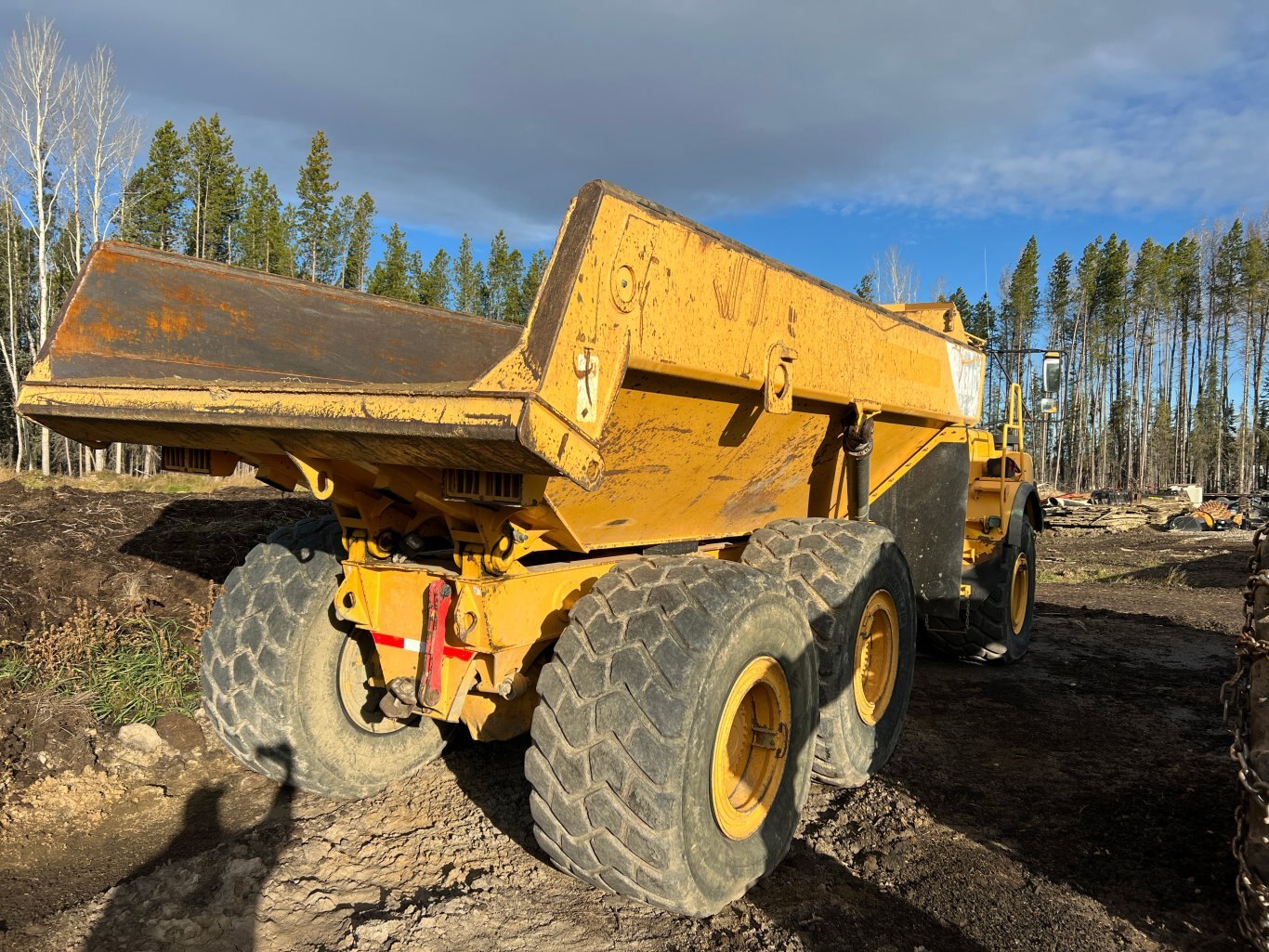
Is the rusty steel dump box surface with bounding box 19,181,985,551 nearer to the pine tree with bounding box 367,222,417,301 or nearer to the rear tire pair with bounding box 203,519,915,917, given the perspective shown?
the rear tire pair with bounding box 203,519,915,917

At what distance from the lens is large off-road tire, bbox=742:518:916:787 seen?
11.4ft

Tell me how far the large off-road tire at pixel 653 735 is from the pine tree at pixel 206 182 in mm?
40626

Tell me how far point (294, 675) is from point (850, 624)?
2.31 m

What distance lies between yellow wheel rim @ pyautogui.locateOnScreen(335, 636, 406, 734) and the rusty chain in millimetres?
3038

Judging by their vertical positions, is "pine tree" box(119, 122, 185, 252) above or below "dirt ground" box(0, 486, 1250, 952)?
above

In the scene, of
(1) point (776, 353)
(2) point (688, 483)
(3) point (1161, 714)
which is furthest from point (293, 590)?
(3) point (1161, 714)

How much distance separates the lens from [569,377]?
2035mm

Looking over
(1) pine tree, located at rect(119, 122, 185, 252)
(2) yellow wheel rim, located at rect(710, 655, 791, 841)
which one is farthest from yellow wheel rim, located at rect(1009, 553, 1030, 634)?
(1) pine tree, located at rect(119, 122, 185, 252)

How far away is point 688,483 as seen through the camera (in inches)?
125

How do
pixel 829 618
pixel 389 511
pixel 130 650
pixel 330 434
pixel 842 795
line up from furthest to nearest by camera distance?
pixel 130 650 → pixel 842 795 → pixel 829 618 → pixel 389 511 → pixel 330 434

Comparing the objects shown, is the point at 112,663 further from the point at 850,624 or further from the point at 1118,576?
the point at 1118,576

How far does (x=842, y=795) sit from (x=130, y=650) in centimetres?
413

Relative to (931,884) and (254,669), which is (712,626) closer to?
(931,884)

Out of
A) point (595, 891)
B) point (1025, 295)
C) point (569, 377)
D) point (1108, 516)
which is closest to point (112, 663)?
point (595, 891)
